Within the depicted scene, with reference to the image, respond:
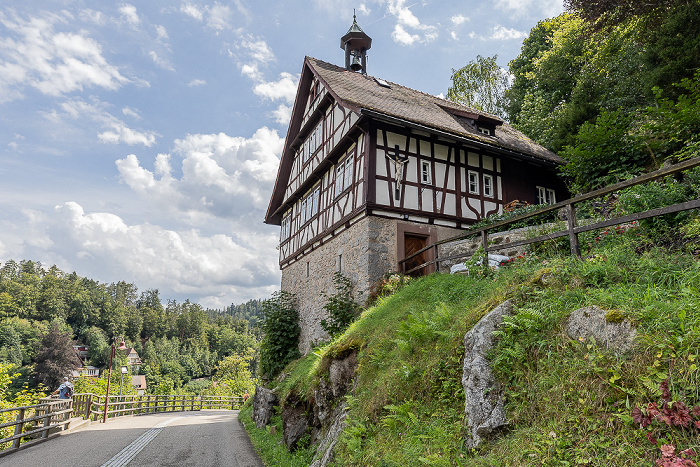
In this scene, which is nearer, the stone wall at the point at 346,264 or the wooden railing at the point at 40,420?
the wooden railing at the point at 40,420

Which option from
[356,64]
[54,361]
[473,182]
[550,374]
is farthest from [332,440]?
[54,361]

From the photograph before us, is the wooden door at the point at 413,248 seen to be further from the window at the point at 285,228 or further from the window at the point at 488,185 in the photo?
the window at the point at 285,228

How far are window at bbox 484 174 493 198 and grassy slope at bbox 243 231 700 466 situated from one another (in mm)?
9389

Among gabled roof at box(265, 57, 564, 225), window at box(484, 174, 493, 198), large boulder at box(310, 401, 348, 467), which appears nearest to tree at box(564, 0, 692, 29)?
gabled roof at box(265, 57, 564, 225)

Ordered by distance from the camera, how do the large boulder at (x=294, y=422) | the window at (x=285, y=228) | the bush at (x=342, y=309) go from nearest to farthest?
1. the large boulder at (x=294, y=422)
2. the bush at (x=342, y=309)
3. the window at (x=285, y=228)

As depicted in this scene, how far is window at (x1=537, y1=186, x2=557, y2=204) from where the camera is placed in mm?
17828

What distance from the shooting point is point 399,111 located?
1556cm

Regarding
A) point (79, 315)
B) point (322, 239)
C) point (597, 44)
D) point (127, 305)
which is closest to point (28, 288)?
point (79, 315)

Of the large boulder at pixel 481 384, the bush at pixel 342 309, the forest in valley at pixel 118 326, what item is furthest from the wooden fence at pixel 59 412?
the forest in valley at pixel 118 326

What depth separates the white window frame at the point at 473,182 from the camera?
53.3ft

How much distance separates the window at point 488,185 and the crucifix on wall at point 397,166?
3458mm

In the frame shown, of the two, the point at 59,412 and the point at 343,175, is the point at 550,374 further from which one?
the point at 59,412

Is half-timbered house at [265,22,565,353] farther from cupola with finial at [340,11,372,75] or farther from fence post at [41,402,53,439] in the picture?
fence post at [41,402,53,439]

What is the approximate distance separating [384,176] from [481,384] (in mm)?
10435
